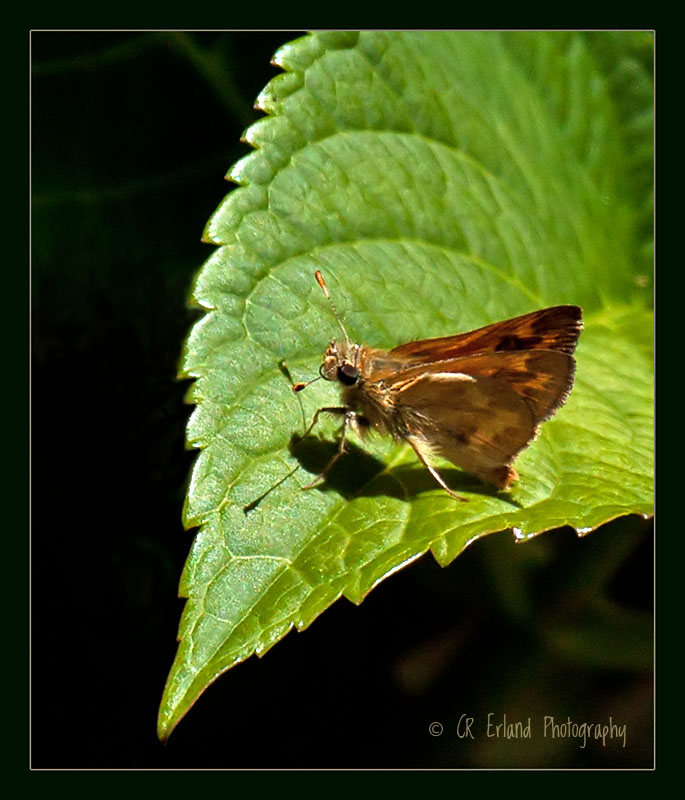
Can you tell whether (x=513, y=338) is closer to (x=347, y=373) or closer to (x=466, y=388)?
(x=466, y=388)

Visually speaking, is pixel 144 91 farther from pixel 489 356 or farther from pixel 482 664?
pixel 482 664

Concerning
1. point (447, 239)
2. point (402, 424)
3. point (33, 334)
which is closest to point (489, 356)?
point (402, 424)

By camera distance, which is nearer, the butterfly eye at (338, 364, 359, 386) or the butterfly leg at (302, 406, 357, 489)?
the butterfly leg at (302, 406, 357, 489)

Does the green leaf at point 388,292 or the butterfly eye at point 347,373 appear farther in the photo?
the butterfly eye at point 347,373

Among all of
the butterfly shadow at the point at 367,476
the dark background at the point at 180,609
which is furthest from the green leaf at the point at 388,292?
the dark background at the point at 180,609

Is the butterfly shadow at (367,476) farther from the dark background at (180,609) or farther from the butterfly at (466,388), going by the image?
the dark background at (180,609)

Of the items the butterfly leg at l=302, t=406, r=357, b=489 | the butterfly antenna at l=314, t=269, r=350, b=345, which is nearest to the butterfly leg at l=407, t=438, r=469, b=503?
the butterfly leg at l=302, t=406, r=357, b=489

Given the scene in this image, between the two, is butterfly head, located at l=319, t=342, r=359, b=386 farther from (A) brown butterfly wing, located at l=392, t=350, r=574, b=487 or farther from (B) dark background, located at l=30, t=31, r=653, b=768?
(B) dark background, located at l=30, t=31, r=653, b=768

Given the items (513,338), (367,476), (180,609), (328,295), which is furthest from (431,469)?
(180,609)
